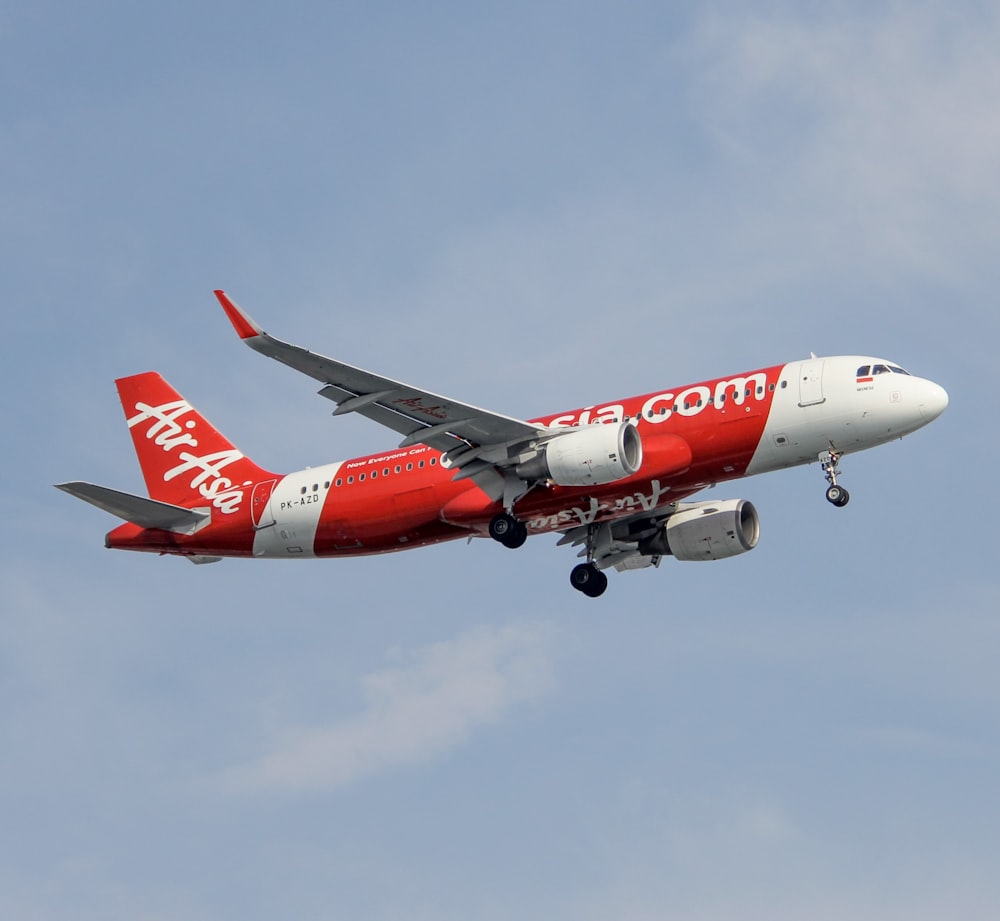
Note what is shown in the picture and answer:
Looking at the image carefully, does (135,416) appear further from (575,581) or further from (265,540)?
(575,581)

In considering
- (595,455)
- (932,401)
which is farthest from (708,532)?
(932,401)

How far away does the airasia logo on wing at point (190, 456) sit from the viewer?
54500mm

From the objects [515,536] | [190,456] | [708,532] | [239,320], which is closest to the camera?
[239,320]

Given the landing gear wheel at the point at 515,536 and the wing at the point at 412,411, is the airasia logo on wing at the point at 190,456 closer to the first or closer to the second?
the wing at the point at 412,411

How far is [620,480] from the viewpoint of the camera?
48.2 meters

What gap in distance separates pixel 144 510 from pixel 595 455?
1495 centimetres

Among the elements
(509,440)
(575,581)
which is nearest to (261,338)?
(509,440)

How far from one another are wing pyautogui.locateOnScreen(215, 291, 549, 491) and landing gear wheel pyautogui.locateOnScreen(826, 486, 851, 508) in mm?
8328

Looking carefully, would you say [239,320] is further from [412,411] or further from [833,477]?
[833,477]

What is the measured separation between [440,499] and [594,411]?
17.7ft

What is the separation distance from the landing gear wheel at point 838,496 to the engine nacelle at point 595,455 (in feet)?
17.7

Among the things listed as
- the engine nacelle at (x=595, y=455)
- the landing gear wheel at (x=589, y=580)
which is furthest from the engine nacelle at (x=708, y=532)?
the engine nacelle at (x=595, y=455)

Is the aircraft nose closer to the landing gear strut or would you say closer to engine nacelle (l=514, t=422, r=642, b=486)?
engine nacelle (l=514, t=422, r=642, b=486)

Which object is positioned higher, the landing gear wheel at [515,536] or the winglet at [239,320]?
the winglet at [239,320]
